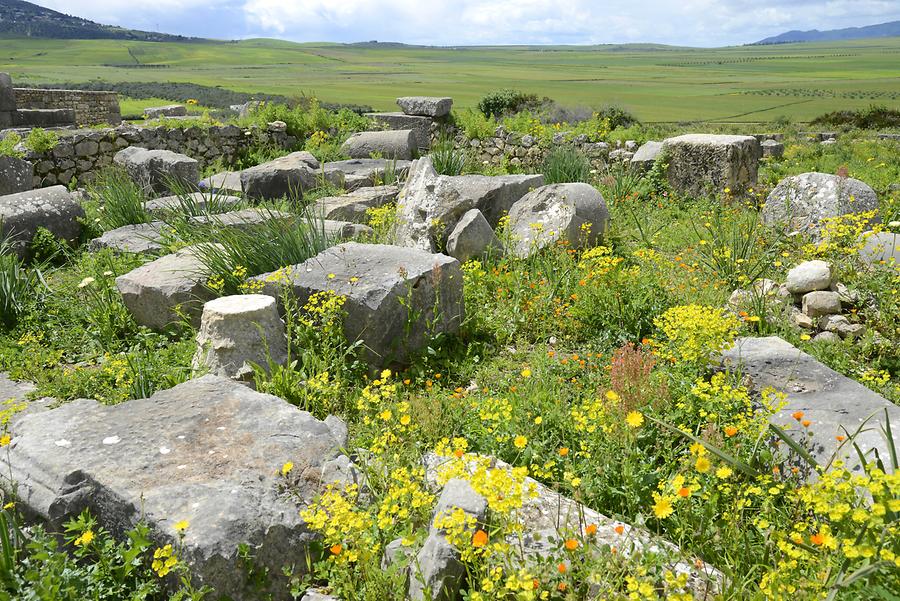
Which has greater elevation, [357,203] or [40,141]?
[40,141]

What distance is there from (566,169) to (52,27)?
198160mm

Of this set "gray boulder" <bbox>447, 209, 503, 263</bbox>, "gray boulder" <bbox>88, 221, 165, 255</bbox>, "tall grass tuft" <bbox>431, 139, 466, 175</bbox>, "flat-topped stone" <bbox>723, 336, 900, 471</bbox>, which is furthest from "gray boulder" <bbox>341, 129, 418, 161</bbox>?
"flat-topped stone" <bbox>723, 336, 900, 471</bbox>

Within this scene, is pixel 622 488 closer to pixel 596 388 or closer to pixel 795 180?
pixel 596 388

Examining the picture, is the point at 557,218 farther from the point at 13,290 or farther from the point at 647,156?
the point at 13,290

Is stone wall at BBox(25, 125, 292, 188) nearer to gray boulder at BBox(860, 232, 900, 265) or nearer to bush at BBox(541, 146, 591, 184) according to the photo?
bush at BBox(541, 146, 591, 184)

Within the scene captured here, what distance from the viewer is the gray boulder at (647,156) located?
10648mm

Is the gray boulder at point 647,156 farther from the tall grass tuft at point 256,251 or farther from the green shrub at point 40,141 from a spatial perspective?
the green shrub at point 40,141

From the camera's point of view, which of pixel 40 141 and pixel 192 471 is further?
pixel 40 141

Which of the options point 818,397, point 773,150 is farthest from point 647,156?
point 773,150

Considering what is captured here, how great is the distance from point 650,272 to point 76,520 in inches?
209

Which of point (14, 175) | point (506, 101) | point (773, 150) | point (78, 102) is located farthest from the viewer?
point (506, 101)

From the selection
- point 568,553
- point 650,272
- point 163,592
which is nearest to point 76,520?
point 163,592

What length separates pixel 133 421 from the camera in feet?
12.2

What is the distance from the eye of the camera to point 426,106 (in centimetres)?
1479
